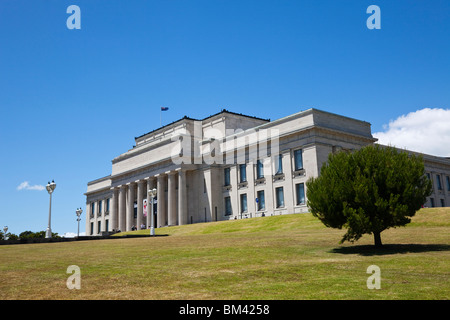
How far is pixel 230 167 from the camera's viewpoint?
228 ft

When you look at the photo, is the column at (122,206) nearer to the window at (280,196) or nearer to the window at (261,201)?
the window at (261,201)

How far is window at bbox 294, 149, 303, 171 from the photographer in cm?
5872

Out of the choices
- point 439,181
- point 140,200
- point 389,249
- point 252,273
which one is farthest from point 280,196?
point 252,273

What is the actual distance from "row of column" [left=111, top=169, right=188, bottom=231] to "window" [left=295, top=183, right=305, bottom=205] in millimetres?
20807

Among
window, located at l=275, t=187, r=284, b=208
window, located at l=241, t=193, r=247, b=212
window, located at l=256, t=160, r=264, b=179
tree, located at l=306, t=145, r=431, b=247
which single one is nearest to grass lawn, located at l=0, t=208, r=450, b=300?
tree, located at l=306, t=145, r=431, b=247

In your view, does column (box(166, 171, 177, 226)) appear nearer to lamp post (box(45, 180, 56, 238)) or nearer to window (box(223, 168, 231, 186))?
window (box(223, 168, 231, 186))

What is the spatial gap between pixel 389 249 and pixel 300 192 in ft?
122

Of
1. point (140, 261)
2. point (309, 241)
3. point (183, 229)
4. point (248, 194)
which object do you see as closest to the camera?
point (140, 261)

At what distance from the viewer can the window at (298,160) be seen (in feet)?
193

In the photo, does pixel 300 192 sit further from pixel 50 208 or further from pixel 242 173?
pixel 50 208
